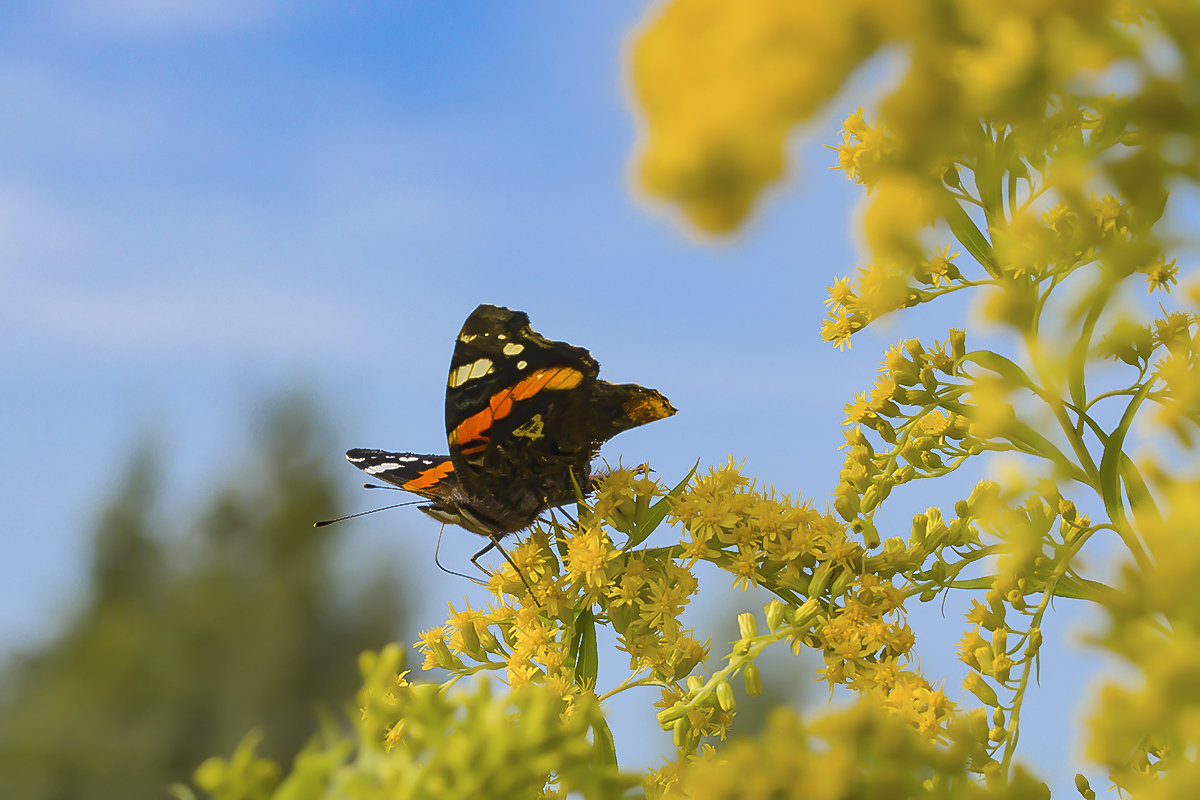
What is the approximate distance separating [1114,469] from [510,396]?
51.7 inches

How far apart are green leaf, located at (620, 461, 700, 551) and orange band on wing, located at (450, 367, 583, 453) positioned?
0.37 m

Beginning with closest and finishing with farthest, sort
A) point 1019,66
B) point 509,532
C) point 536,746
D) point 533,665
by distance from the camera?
point 1019,66 < point 536,746 < point 533,665 < point 509,532

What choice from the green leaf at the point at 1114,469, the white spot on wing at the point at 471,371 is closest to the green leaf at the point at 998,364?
the green leaf at the point at 1114,469

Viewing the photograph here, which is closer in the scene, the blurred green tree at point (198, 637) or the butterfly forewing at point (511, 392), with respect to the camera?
the butterfly forewing at point (511, 392)

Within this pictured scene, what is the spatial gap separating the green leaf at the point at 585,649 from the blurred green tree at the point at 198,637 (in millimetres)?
17632

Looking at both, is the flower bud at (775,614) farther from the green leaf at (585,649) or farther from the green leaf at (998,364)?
the green leaf at (998,364)

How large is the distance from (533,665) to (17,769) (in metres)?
19.0

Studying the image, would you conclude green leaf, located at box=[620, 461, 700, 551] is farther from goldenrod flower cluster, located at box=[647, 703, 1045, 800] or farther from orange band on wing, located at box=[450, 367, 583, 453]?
goldenrod flower cluster, located at box=[647, 703, 1045, 800]

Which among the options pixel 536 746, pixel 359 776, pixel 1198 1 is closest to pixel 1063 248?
pixel 1198 1

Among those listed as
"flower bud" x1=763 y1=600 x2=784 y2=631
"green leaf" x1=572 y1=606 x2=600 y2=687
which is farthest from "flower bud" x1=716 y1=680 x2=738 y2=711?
"green leaf" x1=572 y1=606 x2=600 y2=687

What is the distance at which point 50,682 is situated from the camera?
59.8ft

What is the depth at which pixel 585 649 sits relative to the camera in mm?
2018

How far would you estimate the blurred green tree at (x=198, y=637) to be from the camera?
17484 millimetres

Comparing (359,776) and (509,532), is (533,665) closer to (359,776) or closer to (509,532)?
(509,532)
